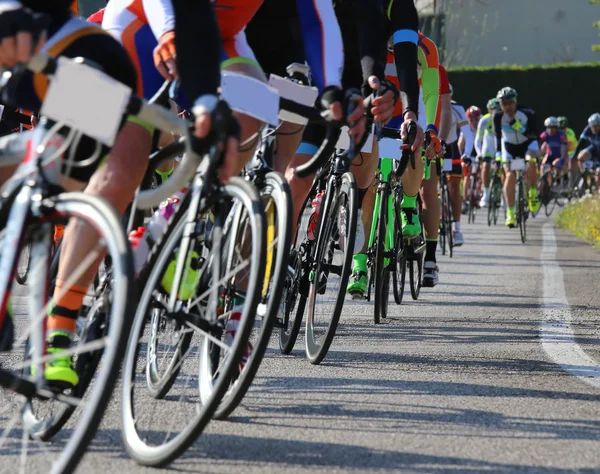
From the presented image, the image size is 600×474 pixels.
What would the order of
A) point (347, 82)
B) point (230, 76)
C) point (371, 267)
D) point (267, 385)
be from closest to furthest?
point (230, 76) < point (267, 385) < point (347, 82) < point (371, 267)

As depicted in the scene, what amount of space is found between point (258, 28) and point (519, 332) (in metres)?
2.33

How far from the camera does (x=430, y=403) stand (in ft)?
14.5

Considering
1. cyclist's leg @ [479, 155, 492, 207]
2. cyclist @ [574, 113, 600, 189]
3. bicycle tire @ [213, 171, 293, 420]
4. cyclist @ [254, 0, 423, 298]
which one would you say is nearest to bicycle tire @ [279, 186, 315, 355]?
cyclist @ [254, 0, 423, 298]

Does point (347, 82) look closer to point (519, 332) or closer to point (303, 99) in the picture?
point (519, 332)

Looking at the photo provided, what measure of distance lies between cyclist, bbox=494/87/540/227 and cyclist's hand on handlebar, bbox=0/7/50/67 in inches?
589

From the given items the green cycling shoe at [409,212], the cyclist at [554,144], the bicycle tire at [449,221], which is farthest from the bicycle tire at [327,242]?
the cyclist at [554,144]

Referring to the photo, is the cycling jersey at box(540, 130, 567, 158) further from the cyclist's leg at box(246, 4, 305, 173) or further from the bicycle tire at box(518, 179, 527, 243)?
the cyclist's leg at box(246, 4, 305, 173)

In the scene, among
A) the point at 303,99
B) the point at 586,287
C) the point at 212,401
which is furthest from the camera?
the point at 586,287

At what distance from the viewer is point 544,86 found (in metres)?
38.7

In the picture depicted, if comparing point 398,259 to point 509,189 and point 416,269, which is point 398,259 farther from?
point 509,189

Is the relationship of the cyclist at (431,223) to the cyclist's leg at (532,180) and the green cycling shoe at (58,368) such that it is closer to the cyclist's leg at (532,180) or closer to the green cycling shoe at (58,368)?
the green cycling shoe at (58,368)

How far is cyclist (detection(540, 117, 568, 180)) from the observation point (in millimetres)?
28547

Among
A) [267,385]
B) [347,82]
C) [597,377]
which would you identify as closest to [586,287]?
[347,82]

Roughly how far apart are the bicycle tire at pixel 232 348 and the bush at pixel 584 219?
1112cm
